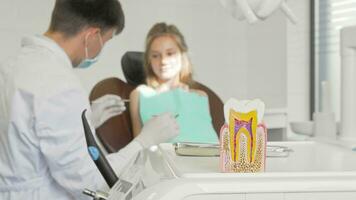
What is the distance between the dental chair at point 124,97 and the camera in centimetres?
262

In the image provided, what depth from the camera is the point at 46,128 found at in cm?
153

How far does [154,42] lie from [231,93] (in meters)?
0.80

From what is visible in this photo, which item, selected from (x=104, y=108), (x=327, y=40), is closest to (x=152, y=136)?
(x=104, y=108)

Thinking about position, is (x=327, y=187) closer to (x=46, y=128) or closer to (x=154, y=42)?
(x=46, y=128)

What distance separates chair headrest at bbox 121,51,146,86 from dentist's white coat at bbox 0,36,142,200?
118 centimetres

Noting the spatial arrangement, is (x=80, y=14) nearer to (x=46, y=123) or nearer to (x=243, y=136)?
(x=46, y=123)

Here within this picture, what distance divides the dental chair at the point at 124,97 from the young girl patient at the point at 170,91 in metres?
0.06

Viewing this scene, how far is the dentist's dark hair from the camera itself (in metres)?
1.77

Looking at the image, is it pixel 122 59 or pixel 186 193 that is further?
pixel 122 59

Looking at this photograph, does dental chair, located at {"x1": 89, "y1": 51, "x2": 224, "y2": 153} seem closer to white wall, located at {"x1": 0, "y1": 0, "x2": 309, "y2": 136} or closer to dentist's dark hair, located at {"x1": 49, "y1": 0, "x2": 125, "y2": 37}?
white wall, located at {"x1": 0, "y1": 0, "x2": 309, "y2": 136}

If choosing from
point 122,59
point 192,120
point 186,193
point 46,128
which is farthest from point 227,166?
point 122,59

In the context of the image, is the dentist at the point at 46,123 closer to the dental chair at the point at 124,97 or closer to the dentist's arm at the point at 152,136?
the dentist's arm at the point at 152,136

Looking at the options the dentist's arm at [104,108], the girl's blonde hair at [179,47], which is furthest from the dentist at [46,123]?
the girl's blonde hair at [179,47]

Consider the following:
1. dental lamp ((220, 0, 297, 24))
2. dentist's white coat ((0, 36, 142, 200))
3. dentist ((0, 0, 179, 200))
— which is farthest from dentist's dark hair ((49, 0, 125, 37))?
dental lamp ((220, 0, 297, 24))
